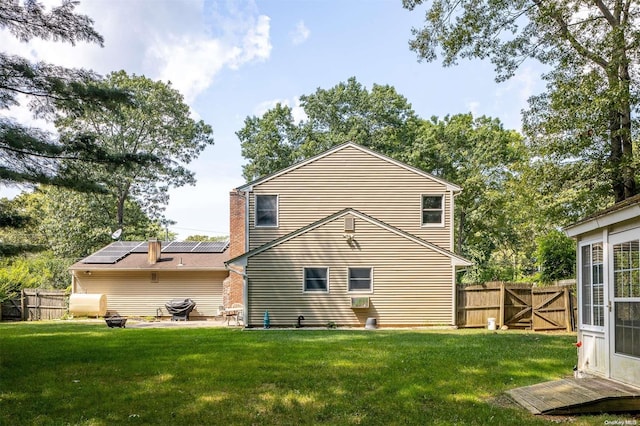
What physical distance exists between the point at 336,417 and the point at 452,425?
1.33 meters

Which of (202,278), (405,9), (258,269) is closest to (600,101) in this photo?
(405,9)

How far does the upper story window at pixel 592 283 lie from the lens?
7.09m

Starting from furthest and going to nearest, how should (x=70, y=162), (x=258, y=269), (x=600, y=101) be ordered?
(x=258, y=269), (x=600, y=101), (x=70, y=162)

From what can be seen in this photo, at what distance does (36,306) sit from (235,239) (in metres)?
10.6

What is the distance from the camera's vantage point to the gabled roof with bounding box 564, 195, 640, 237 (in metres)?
5.94

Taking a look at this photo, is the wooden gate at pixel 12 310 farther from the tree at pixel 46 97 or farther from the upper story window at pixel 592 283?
the upper story window at pixel 592 283

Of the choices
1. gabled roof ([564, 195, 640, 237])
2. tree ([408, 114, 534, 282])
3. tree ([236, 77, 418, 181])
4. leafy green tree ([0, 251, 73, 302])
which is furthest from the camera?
tree ([236, 77, 418, 181])

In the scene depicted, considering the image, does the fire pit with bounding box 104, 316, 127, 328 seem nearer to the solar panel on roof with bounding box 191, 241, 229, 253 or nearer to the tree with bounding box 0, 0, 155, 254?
the tree with bounding box 0, 0, 155, 254

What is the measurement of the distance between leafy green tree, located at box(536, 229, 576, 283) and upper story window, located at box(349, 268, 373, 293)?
7141 millimetres

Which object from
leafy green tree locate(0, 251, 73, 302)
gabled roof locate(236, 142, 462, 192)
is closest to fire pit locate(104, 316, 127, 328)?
gabled roof locate(236, 142, 462, 192)

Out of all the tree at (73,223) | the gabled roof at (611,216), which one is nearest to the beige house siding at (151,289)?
the tree at (73,223)

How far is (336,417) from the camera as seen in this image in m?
5.73

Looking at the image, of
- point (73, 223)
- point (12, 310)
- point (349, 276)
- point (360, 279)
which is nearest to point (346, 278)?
point (349, 276)

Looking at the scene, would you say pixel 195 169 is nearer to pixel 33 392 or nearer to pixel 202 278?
pixel 202 278
